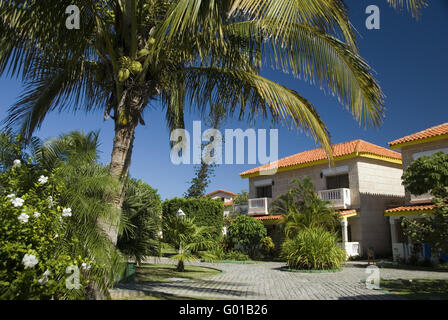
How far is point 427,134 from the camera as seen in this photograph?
18.6 m

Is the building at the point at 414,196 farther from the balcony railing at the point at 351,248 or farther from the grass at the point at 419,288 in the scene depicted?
the grass at the point at 419,288

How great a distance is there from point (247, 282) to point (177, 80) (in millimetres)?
6710

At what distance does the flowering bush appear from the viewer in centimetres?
389

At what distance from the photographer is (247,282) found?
11.4 meters

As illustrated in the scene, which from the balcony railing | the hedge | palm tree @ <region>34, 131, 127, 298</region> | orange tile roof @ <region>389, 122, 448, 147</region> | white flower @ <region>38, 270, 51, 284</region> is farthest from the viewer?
the hedge

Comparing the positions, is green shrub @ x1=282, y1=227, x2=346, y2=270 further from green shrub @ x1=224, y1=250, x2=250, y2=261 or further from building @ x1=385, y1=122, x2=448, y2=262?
green shrub @ x1=224, y1=250, x2=250, y2=261

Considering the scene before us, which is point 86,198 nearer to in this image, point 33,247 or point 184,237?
point 33,247

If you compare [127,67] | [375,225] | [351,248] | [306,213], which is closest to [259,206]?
[306,213]

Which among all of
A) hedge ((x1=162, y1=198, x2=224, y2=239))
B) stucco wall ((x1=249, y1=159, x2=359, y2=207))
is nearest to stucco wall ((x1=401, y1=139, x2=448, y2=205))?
stucco wall ((x1=249, y1=159, x2=359, y2=207))

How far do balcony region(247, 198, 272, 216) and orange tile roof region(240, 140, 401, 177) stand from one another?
2379mm

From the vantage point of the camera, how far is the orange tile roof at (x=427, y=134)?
18.0 metres

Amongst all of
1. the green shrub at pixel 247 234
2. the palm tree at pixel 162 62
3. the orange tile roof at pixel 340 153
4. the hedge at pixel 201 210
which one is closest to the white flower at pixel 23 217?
the palm tree at pixel 162 62
